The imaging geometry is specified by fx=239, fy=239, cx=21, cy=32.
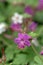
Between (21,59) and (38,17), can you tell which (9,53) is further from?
(38,17)

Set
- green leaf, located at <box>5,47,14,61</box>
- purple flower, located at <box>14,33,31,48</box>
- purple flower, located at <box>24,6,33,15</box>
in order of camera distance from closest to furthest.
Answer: purple flower, located at <box>14,33,31,48</box> → green leaf, located at <box>5,47,14,61</box> → purple flower, located at <box>24,6,33,15</box>

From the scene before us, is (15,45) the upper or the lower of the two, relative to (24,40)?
lower

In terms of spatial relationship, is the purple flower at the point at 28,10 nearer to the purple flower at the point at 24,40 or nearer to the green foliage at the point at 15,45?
the green foliage at the point at 15,45

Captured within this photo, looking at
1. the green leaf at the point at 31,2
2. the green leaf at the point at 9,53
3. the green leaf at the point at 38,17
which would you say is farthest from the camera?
the green leaf at the point at 31,2

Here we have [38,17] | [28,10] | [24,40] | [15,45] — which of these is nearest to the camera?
[24,40]

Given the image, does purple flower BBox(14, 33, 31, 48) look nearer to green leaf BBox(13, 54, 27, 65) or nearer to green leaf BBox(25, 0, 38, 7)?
green leaf BBox(13, 54, 27, 65)

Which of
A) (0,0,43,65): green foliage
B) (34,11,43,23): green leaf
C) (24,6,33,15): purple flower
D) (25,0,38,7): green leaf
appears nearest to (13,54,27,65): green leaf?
(0,0,43,65): green foliage

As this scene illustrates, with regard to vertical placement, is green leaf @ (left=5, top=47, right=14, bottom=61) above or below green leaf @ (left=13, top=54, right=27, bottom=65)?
below

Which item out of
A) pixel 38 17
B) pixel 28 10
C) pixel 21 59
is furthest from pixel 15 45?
pixel 38 17

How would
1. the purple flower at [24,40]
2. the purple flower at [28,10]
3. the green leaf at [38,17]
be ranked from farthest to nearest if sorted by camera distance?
1. the green leaf at [38,17]
2. the purple flower at [28,10]
3. the purple flower at [24,40]

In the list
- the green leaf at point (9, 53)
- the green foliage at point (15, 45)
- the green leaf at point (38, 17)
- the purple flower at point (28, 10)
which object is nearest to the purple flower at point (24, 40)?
the green foliage at point (15, 45)

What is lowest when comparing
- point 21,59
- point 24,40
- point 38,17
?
point 38,17
